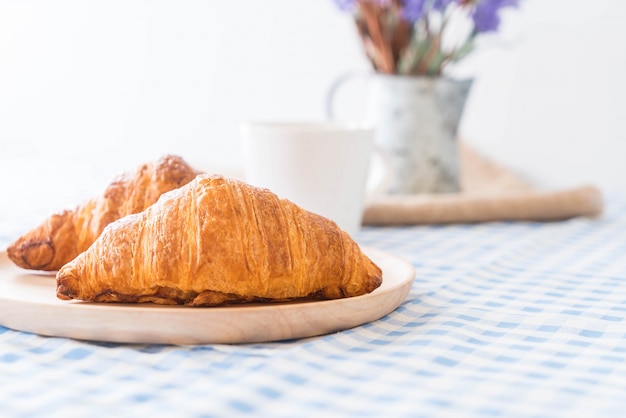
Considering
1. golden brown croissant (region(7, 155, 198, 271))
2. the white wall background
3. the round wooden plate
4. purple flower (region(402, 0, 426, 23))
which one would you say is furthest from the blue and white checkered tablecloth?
the white wall background

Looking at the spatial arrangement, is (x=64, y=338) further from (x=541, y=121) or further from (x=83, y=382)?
(x=541, y=121)

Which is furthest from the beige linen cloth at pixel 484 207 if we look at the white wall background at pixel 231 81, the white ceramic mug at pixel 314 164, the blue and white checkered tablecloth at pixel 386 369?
the white wall background at pixel 231 81

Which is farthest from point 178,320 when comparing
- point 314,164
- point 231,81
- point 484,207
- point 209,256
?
point 231,81

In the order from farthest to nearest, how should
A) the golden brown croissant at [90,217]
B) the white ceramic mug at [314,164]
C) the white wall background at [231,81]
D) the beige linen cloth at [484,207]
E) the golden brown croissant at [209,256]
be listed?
1. the white wall background at [231,81]
2. the beige linen cloth at [484,207]
3. the white ceramic mug at [314,164]
4. the golden brown croissant at [90,217]
5. the golden brown croissant at [209,256]

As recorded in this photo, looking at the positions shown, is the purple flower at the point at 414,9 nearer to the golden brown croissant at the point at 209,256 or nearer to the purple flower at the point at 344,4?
the purple flower at the point at 344,4

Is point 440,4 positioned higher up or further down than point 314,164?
higher up

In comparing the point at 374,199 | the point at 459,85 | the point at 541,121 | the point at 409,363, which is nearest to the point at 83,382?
the point at 409,363

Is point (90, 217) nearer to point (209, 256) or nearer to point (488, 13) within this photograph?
point (209, 256)
